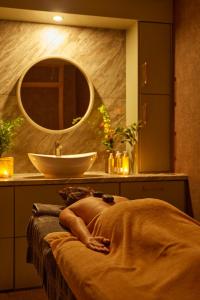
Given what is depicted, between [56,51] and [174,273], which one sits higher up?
[56,51]

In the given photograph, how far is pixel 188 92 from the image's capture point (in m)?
3.06

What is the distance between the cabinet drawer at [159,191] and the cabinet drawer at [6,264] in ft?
2.89

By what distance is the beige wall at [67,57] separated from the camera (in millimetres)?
3178

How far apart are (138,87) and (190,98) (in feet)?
1.43

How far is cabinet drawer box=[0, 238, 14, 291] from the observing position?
2697 mm

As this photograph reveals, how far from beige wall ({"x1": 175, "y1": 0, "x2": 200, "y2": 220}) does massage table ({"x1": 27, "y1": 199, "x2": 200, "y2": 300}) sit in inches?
53.4

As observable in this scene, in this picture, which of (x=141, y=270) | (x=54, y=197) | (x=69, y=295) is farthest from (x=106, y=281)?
(x=54, y=197)

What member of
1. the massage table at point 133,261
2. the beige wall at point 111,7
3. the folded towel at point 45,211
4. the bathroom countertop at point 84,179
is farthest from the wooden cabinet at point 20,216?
the beige wall at point 111,7

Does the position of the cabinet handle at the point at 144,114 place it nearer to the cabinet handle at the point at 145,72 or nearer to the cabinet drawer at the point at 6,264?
the cabinet handle at the point at 145,72

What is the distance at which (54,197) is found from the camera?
2787mm

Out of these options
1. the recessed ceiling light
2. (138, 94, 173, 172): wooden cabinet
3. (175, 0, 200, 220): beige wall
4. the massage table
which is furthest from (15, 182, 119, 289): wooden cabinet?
the recessed ceiling light

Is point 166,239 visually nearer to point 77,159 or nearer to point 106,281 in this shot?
point 106,281

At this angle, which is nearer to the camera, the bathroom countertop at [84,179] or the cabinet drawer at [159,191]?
the bathroom countertop at [84,179]

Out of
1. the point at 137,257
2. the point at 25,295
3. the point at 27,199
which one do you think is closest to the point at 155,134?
the point at 27,199
